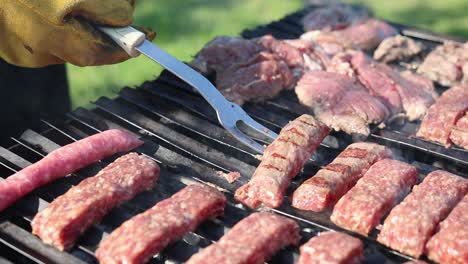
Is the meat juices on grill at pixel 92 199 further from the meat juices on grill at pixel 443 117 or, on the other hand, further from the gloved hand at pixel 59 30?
the meat juices on grill at pixel 443 117

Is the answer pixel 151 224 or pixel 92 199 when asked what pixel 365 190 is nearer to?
pixel 151 224

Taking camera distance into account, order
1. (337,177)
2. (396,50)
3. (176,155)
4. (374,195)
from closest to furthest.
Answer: (374,195), (337,177), (176,155), (396,50)

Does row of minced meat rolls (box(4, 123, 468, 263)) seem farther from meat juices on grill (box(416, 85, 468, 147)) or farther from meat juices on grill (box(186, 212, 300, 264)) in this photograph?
meat juices on grill (box(416, 85, 468, 147))

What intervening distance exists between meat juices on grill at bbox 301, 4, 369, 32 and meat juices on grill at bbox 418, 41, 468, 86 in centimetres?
99

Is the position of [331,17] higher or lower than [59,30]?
lower

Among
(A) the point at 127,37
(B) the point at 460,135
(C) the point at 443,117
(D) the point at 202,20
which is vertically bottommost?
(B) the point at 460,135

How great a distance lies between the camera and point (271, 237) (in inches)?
121

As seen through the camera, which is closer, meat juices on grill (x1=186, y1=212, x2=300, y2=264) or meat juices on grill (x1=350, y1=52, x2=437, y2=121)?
meat juices on grill (x1=186, y1=212, x2=300, y2=264)

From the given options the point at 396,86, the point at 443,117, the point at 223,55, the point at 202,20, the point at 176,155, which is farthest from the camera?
the point at 202,20

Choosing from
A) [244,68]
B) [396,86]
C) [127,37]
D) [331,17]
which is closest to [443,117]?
[396,86]

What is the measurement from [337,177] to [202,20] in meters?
5.54

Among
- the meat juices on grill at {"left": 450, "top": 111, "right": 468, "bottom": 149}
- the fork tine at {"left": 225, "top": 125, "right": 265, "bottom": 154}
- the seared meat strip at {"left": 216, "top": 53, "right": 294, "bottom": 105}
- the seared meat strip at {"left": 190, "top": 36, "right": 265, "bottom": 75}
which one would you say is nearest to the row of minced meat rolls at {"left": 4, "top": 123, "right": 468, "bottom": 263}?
the fork tine at {"left": 225, "top": 125, "right": 265, "bottom": 154}

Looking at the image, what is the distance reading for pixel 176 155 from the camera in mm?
3928

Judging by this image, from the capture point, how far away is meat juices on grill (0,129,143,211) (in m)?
3.42
